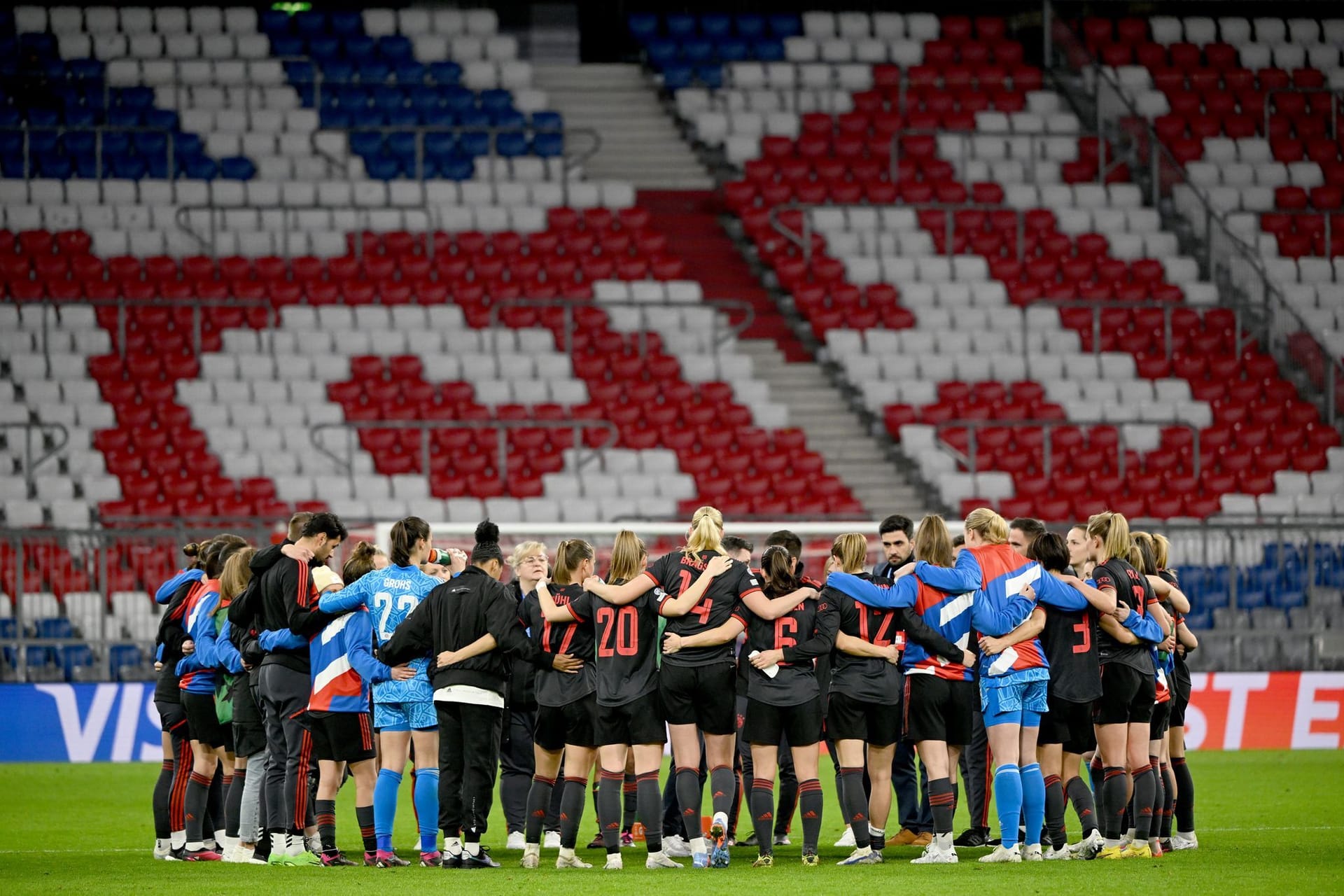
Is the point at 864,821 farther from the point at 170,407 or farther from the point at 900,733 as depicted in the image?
the point at 170,407

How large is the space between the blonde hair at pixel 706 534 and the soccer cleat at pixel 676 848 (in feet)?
6.23

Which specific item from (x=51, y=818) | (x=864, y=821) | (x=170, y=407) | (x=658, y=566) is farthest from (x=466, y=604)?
(x=170, y=407)

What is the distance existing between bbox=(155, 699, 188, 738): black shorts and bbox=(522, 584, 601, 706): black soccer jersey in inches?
95.0

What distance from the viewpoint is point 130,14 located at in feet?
94.9

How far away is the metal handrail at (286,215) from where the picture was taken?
26.0 m

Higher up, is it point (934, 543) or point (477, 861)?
point (934, 543)

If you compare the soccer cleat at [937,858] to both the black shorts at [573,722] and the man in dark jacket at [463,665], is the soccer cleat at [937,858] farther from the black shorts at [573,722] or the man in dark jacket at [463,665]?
the man in dark jacket at [463,665]

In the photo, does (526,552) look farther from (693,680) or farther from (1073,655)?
(1073,655)

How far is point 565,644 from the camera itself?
35.4 feet

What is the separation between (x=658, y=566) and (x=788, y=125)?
19600mm

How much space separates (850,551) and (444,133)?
63.2 ft

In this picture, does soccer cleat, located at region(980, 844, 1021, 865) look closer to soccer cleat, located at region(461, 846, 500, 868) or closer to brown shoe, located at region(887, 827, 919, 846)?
brown shoe, located at region(887, 827, 919, 846)

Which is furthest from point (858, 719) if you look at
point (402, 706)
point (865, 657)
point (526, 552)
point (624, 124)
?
point (624, 124)

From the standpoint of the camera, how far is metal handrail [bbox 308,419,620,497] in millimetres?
22438
